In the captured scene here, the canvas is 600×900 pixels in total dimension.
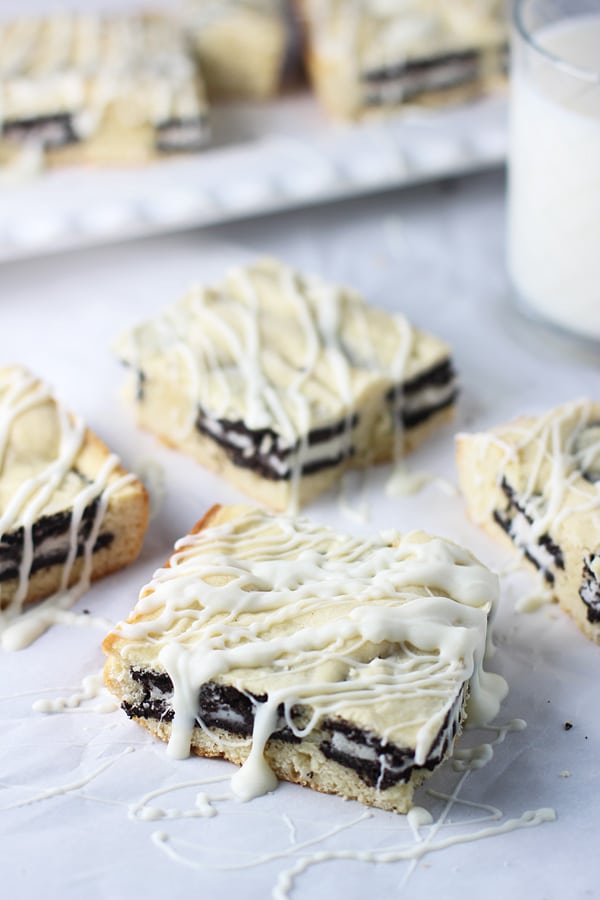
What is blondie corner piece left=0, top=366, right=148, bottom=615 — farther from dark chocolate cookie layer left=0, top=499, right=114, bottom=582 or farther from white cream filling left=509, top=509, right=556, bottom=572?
white cream filling left=509, top=509, right=556, bottom=572

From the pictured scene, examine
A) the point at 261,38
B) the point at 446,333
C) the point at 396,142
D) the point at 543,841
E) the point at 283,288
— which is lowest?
the point at 543,841

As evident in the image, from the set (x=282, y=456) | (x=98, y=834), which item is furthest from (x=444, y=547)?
(x=98, y=834)

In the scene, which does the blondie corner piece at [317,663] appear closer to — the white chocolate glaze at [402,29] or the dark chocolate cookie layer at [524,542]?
the dark chocolate cookie layer at [524,542]

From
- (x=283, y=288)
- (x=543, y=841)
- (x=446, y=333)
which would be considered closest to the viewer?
(x=543, y=841)

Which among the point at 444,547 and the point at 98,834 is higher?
the point at 444,547

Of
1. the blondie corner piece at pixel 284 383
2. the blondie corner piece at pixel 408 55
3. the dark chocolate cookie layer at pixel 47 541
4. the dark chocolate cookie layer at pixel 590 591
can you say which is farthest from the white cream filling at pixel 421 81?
the dark chocolate cookie layer at pixel 590 591

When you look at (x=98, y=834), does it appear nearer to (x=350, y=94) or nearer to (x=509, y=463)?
(x=509, y=463)

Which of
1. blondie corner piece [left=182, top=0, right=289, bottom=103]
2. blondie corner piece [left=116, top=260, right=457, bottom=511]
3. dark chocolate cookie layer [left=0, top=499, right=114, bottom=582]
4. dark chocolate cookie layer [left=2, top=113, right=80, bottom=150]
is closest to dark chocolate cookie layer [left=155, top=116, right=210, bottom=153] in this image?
dark chocolate cookie layer [left=2, top=113, right=80, bottom=150]
